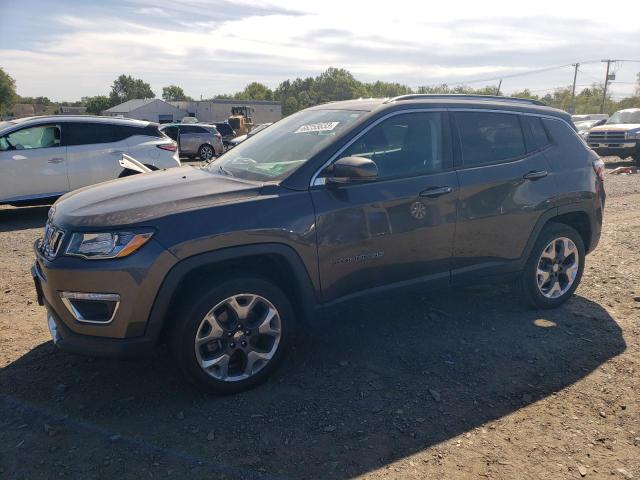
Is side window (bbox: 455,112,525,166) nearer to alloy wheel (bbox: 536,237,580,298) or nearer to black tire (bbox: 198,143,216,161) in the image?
alloy wheel (bbox: 536,237,580,298)

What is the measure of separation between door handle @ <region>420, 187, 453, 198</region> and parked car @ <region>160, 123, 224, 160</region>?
18726 mm

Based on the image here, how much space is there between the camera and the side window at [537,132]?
14.8 ft

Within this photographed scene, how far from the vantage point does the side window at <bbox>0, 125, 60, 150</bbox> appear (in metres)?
8.66

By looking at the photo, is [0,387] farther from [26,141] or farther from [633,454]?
[26,141]

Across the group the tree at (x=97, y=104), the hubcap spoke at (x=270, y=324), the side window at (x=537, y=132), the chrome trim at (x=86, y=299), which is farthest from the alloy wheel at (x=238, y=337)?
the tree at (x=97, y=104)

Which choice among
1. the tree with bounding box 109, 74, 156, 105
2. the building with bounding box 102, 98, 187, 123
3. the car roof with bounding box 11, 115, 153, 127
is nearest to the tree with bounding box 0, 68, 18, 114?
the building with bounding box 102, 98, 187, 123

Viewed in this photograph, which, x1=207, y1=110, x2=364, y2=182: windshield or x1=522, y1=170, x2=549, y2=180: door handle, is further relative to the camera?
x1=522, y1=170, x2=549, y2=180: door handle

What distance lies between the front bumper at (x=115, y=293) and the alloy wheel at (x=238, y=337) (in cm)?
32

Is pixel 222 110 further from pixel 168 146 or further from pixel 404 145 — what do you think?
pixel 404 145

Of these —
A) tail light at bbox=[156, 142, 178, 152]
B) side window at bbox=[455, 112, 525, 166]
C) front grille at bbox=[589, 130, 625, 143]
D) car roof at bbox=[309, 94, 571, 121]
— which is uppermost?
car roof at bbox=[309, 94, 571, 121]

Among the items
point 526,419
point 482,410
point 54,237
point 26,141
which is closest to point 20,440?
point 54,237

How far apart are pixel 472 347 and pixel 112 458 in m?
2.63

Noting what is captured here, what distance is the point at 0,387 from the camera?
344 centimetres

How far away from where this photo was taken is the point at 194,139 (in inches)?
862
